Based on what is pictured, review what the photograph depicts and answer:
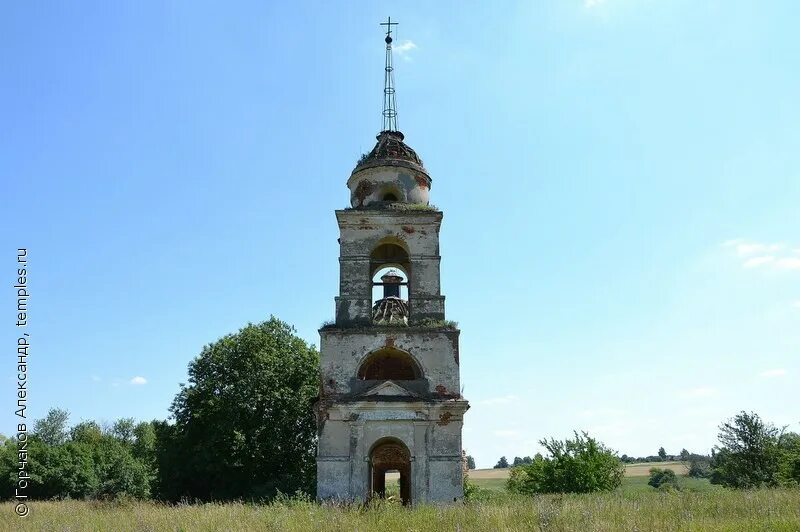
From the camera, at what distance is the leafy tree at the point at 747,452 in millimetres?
26781

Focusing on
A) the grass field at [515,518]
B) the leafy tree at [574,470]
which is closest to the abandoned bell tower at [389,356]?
the grass field at [515,518]

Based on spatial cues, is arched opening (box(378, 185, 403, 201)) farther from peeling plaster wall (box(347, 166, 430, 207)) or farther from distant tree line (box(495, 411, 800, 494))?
distant tree line (box(495, 411, 800, 494))

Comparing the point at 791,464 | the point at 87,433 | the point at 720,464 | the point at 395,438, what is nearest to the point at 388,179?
the point at 395,438

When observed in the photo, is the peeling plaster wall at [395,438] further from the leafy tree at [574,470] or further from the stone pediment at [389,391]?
the leafy tree at [574,470]

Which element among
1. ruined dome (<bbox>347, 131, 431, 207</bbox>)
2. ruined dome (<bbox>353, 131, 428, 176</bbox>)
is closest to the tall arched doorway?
ruined dome (<bbox>347, 131, 431, 207</bbox>)

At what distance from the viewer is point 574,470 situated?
22797mm

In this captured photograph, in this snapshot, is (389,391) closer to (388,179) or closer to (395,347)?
(395,347)

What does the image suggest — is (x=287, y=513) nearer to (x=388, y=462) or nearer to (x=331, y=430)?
(x=331, y=430)

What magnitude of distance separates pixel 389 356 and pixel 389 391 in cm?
233

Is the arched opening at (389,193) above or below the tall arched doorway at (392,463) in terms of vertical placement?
above

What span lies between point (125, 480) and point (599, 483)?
29.5m

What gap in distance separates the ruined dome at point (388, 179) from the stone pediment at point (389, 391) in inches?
202

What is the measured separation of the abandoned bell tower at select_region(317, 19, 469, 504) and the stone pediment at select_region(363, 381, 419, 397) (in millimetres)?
25

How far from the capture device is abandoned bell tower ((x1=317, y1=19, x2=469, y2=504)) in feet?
51.2
